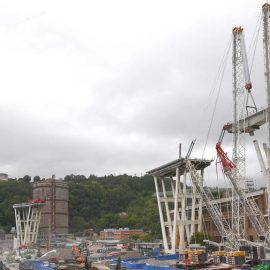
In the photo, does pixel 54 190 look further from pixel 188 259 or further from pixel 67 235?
pixel 188 259

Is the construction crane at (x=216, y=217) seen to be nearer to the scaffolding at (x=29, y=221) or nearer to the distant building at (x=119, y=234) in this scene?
the distant building at (x=119, y=234)

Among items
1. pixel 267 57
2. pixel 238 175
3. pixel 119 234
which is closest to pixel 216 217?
pixel 238 175

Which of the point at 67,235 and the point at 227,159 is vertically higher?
the point at 227,159

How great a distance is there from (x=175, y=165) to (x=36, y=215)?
9241 cm

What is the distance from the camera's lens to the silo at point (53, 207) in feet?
605

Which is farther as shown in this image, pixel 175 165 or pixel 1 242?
pixel 1 242

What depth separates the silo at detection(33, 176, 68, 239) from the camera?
184500mm

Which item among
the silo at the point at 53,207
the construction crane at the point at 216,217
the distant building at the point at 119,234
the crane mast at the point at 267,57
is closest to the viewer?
the crane mast at the point at 267,57

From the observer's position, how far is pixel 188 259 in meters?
57.8

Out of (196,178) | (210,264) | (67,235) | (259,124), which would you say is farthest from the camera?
(67,235)

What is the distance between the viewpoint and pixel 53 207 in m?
187

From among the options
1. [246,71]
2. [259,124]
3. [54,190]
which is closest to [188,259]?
[259,124]

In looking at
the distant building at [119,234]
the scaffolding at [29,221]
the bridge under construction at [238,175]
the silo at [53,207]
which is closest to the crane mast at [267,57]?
the bridge under construction at [238,175]

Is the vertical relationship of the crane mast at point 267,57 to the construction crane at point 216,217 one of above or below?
above
